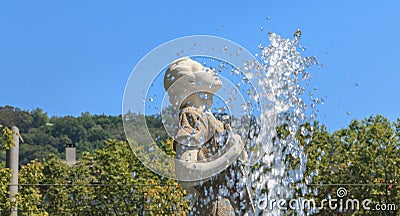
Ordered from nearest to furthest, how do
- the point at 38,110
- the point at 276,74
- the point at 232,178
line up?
the point at 232,178 → the point at 276,74 → the point at 38,110

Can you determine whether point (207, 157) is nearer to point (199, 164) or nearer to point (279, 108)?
point (199, 164)

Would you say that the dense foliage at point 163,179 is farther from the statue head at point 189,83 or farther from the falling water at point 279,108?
the statue head at point 189,83

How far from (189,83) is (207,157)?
50 cm

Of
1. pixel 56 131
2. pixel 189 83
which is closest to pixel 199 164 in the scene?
pixel 189 83

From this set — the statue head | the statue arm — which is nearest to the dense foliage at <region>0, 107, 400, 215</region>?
the statue head

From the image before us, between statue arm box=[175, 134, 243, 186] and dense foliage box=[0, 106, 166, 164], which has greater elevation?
dense foliage box=[0, 106, 166, 164]

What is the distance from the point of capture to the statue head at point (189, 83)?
14.7ft

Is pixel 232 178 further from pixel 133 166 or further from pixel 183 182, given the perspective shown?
pixel 133 166

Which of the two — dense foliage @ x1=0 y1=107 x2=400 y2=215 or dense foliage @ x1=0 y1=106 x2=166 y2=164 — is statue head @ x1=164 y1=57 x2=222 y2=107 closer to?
dense foliage @ x1=0 y1=107 x2=400 y2=215

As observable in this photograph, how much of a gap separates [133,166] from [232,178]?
1041cm

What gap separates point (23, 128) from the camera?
4084cm

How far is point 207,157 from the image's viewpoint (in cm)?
434

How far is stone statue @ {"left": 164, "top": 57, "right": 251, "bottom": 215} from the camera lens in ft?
14.0

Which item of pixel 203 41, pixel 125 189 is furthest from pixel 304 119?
pixel 125 189
